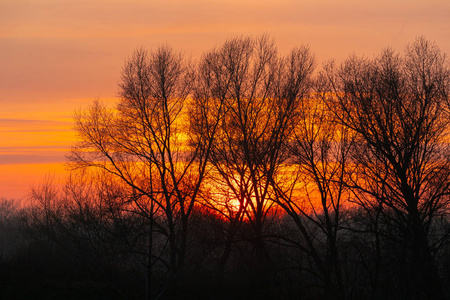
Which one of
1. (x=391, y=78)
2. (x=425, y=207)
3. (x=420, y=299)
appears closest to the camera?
(x=420, y=299)

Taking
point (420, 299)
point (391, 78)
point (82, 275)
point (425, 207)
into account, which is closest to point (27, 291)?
point (82, 275)

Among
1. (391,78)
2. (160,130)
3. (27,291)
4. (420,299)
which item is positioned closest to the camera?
(420,299)

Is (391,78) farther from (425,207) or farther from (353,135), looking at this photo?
(425,207)

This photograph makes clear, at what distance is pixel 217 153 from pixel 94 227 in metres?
9.88

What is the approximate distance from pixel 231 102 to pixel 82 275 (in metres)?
12.9

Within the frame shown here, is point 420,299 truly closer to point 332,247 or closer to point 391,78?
point 332,247

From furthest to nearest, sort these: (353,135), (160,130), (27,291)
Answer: (160,130) < (353,135) < (27,291)

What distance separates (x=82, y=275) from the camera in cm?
2445

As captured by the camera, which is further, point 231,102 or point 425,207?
point 231,102

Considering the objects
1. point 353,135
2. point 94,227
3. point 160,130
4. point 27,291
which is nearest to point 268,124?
point 353,135

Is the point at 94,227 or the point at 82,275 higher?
the point at 94,227

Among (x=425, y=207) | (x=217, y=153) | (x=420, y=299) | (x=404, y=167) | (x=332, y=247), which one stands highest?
(x=217, y=153)

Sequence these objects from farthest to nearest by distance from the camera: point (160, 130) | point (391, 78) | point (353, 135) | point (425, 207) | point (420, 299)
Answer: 1. point (160, 130)
2. point (353, 135)
3. point (391, 78)
4. point (425, 207)
5. point (420, 299)

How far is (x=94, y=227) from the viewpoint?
3177 cm
